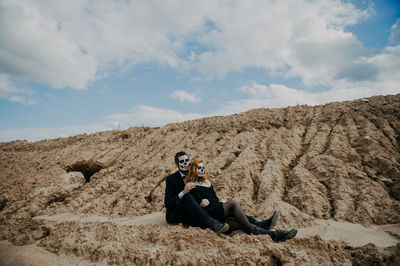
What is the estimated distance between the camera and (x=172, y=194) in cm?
407

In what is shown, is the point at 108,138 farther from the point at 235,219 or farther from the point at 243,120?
the point at 235,219

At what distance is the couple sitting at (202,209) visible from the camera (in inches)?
135

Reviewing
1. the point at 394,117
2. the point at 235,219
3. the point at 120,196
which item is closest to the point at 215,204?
the point at 235,219

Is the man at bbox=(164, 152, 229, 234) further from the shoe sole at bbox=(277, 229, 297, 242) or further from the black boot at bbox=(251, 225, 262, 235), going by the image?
the shoe sole at bbox=(277, 229, 297, 242)

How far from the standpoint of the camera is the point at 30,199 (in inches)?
259

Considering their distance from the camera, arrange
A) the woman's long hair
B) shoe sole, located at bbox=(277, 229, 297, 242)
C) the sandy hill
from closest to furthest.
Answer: the sandy hill, shoe sole, located at bbox=(277, 229, 297, 242), the woman's long hair

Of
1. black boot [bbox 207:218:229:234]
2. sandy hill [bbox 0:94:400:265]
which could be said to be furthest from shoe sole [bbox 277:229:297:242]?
black boot [bbox 207:218:229:234]

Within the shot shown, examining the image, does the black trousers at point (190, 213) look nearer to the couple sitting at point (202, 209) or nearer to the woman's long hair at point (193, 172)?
the couple sitting at point (202, 209)

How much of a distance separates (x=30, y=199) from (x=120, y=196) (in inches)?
101

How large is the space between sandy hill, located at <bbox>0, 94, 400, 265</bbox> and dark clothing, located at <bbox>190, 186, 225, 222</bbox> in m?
0.34

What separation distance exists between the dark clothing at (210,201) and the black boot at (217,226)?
189 millimetres

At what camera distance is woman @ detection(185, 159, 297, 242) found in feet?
10.9

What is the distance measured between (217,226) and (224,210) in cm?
35

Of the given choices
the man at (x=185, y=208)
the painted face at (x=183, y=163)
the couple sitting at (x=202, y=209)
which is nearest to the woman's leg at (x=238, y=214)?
the couple sitting at (x=202, y=209)
